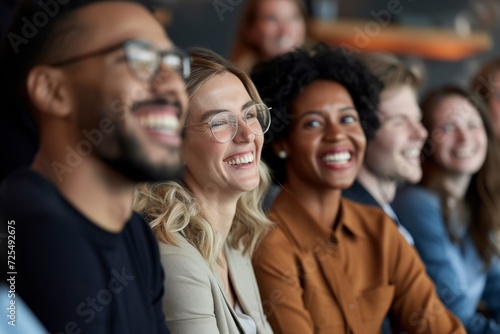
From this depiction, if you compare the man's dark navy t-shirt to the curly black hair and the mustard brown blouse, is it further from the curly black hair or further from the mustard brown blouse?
the curly black hair

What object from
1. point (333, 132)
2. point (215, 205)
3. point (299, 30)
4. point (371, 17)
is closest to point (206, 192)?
point (215, 205)

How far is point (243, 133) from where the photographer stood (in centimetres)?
130

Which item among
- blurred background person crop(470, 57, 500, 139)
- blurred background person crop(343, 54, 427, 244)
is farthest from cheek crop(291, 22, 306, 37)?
blurred background person crop(343, 54, 427, 244)

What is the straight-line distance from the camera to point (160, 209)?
4.32 feet

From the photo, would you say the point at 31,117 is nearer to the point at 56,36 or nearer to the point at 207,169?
the point at 56,36

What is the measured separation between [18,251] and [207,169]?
51cm

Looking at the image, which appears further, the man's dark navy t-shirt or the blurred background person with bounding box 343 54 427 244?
the blurred background person with bounding box 343 54 427 244

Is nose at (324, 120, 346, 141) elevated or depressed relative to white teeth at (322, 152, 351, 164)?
elevated

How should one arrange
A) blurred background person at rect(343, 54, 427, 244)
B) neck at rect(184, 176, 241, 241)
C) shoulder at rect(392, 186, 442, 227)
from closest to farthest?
1. neck at rect(184, 176, 241, 241)
2. blurred background person at rect(343, 54, 427, 244)
3. shoulder at rect(392, 186, 442, 227)

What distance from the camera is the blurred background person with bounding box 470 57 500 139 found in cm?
274

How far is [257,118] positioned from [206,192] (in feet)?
0.48

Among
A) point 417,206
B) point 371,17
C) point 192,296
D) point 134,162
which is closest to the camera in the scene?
point 134,162

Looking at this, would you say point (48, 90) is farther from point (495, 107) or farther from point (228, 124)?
point (495, 107)

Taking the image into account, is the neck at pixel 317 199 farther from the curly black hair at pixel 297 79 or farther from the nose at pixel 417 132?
the nose at pixel 417 132
